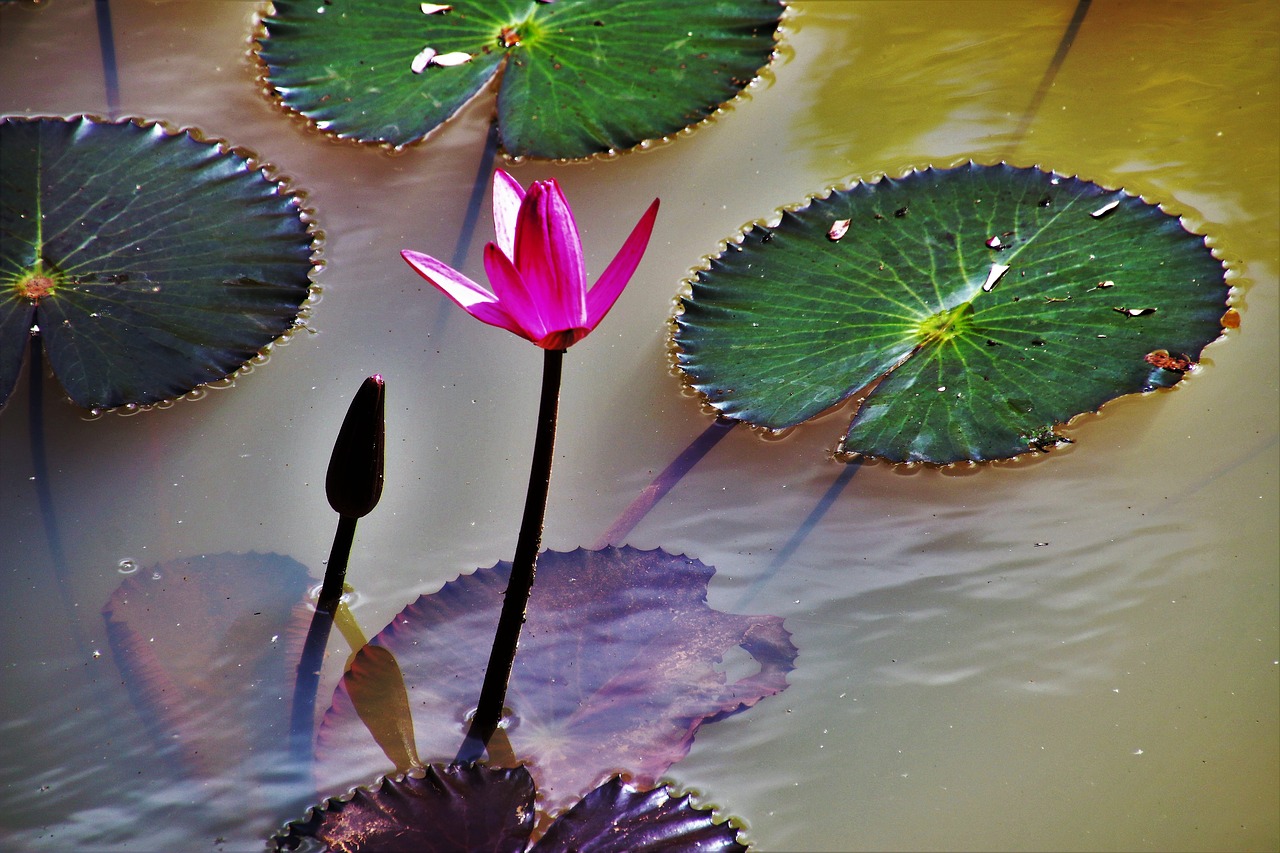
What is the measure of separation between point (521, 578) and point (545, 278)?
399 millimetres

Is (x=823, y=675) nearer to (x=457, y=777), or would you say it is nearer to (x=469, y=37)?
(x=457, y=777)

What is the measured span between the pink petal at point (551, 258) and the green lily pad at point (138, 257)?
1.08 meters

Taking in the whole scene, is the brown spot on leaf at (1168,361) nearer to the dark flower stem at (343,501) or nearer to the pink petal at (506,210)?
the pink petal at (506,210)

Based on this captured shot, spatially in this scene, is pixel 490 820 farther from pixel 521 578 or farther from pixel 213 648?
pixel 213 648

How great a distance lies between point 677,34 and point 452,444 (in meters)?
1.24

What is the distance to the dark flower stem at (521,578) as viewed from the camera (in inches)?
45.1

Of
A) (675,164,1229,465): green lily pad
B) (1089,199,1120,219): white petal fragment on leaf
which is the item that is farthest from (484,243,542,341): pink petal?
(1089,199,1120,219): white petal fragment on leaf

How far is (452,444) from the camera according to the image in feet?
6.14

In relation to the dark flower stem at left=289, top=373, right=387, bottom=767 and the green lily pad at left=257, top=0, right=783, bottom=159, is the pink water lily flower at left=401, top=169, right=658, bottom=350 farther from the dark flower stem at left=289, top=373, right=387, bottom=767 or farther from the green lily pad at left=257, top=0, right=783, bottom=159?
the green lily pad at left=257, top=0, right=783, bottom=159

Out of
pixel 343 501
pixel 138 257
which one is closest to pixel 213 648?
pixel 343 501

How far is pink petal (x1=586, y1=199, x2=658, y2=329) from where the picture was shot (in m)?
1.09

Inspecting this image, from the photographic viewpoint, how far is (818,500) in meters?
1.77

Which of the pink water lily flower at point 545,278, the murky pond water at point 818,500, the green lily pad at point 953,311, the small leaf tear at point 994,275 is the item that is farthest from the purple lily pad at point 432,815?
the small leaf tear at point 994,275

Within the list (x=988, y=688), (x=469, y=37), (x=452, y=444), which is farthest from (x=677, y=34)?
(x=988, y=688)
